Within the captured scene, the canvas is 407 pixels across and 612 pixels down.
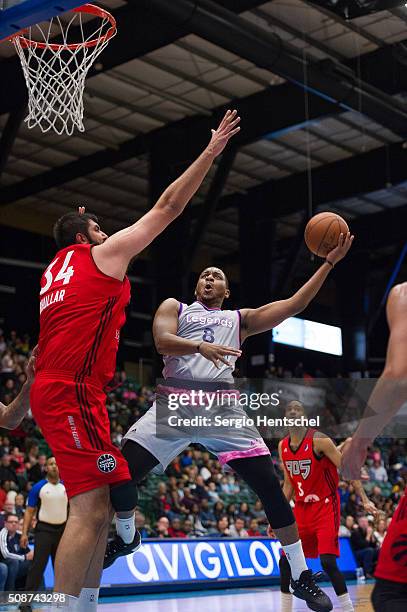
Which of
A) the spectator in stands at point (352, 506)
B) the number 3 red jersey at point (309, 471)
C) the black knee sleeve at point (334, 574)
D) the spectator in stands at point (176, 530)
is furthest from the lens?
the spectator in stands at point (352, 506)

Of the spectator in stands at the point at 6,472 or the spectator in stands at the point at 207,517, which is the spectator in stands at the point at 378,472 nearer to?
the spectator in stands at the point at 207,517

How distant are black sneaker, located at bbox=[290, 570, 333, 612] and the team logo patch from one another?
74.2 inches

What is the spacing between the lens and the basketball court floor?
10255 mm

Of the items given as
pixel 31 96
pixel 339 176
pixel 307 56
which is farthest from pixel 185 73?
pixel 31 96

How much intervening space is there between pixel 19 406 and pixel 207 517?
11.8 metres

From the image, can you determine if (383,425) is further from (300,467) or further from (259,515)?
(259,515)

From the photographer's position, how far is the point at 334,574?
831cm

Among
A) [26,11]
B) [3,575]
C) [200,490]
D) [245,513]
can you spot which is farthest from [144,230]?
[245,513]

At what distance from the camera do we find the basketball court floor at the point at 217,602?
10255 mm

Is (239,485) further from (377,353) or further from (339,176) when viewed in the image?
(377,353)

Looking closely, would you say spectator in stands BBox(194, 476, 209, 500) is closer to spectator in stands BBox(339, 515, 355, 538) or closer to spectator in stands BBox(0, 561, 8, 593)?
spectator in stands BBox(339, 515, 355, 538)

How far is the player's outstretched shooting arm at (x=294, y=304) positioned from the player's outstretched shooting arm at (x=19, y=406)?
69.7 inches

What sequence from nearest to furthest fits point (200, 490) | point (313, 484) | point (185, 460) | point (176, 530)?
point (313, 484) < point (176, 530) < point (200, 490) < point (185, 460)

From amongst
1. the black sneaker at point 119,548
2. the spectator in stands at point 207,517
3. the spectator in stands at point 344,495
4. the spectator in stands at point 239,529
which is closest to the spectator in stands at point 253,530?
the spectator in stands at point 239,529
